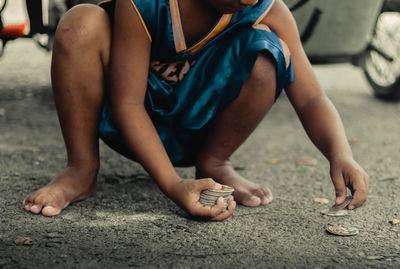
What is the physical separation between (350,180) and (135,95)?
69 cm

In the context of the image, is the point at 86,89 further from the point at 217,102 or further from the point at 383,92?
the point at 383,92

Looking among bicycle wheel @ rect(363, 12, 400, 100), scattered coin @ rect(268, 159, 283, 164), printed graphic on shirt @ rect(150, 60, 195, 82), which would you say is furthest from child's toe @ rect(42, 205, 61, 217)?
bicycle wheel @ rect(363, 12, 400, 100)

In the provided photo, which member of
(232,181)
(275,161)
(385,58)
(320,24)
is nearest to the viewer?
(232,181)

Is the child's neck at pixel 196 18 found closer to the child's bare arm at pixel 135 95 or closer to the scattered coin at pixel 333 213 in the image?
the child's bare arm at pixel 135 95

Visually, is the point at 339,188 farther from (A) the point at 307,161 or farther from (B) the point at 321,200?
(A) the point at 307,161

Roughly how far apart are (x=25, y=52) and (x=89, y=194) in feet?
13.4

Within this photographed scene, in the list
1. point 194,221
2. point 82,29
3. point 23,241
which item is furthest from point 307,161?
point 23,241

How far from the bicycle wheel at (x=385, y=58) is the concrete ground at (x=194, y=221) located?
1083mm

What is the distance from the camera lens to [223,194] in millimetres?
1531

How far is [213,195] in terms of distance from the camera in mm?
1527

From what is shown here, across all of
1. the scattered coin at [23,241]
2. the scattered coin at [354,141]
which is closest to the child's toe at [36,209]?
the scattered coin at [23,241]

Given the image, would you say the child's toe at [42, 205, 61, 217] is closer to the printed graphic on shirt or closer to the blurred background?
the printed graphic on shirt

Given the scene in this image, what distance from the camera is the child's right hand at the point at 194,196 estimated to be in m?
1.51

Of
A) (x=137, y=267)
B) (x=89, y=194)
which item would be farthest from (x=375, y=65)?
(x=137, y=267)
